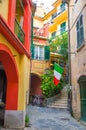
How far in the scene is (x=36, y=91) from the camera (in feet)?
74.4

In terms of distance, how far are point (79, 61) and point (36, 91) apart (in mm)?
12318

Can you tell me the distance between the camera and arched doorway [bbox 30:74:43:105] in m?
20.3

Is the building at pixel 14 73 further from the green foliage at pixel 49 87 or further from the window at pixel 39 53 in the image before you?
the window at pixel 39 53

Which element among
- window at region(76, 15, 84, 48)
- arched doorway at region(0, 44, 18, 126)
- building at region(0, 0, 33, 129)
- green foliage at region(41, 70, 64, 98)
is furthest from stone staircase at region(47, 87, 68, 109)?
arched doorway at region(0, 44, 18, 126)

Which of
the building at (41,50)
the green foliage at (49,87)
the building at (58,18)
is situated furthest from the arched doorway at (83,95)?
the building at (58,18)

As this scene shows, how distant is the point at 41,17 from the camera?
33094 mm

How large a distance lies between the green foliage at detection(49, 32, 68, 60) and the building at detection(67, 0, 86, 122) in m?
9.62

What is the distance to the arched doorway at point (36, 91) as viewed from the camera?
66.6 ft

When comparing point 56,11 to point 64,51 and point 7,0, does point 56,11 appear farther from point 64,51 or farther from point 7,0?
point 7,0

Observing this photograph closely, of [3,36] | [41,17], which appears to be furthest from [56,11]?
[3,36]

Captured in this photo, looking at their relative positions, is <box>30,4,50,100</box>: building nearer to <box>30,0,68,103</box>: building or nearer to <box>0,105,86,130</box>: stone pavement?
<box>30,0,68,103</box>: building

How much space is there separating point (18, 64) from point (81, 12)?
15.5 ft

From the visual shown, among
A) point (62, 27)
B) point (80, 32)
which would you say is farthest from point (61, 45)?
point (80, 32)

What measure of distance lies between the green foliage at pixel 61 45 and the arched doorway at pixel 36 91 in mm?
4082
